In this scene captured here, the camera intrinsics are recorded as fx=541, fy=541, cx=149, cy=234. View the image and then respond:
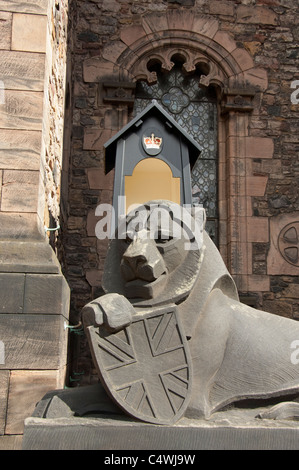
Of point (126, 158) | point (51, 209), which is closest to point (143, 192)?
point (126, 158)

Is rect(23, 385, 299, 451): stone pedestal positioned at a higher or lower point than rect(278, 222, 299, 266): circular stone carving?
lower

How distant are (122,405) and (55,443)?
0.27 metres

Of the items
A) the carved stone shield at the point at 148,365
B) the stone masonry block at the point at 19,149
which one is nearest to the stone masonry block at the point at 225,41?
the stone masonry block at the point at 19,149

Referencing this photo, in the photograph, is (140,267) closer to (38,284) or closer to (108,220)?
(38,284)

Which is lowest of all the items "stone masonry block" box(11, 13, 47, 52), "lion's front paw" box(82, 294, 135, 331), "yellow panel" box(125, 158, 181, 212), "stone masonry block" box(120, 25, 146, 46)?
"lion's front paw" box(82, 294, 135, 331)

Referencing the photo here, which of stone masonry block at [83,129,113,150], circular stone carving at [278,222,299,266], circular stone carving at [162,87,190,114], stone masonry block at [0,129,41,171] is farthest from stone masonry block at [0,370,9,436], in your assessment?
circular stone carving at [162,87,190,114]

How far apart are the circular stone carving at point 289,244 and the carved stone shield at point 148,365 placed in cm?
632

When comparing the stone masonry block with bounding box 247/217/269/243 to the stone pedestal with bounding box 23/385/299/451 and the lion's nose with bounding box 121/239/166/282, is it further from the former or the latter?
the stone pedestal with bounding box 23/385/299/451

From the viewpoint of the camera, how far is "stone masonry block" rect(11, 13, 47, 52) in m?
4.00

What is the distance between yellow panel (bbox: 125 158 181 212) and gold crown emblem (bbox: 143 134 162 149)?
158 mm

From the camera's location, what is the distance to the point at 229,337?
2.23 metres

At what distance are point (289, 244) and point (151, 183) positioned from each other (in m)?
2.96

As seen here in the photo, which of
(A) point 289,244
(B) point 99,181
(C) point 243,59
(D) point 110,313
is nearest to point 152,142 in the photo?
(B) point 99,181

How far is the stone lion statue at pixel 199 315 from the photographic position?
6.89 feet
